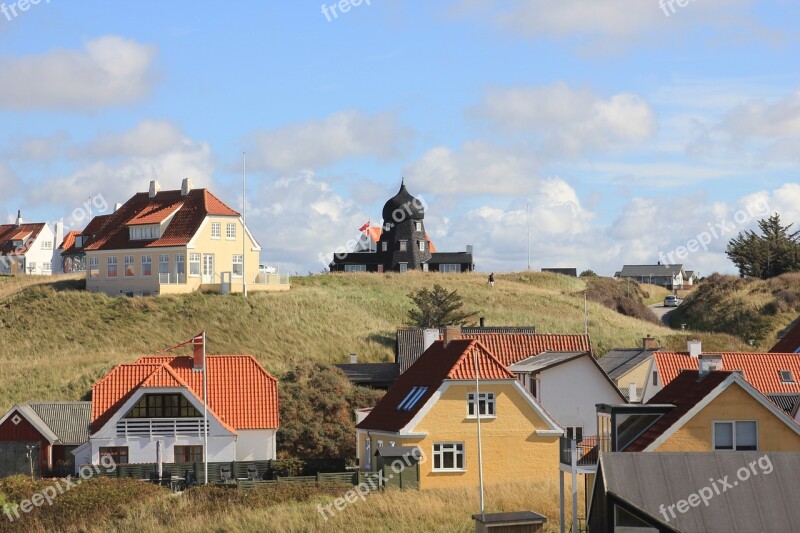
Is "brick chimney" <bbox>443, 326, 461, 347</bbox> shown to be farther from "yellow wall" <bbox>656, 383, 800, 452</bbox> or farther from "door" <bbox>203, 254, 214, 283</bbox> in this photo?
"door" <bbox>203, 254, 214, 283</bbox>

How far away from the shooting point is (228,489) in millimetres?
35875

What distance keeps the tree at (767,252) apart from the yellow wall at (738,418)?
231 feet

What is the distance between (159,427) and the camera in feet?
146

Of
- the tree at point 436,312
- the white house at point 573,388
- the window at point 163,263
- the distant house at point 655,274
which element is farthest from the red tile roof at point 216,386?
the distant house at point 655,274

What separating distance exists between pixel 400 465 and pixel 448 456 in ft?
6.44

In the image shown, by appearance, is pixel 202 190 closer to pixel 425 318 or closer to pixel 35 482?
pixel 425 318

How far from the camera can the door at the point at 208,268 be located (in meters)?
76.4

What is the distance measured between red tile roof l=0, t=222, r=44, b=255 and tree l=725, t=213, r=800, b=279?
206 ft

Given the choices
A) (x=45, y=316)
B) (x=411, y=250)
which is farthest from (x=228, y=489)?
(x=411, y=250)

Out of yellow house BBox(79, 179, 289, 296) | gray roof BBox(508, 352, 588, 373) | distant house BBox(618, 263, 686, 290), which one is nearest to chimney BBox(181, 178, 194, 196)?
yellow house BBox(79, 179, 289, 296)

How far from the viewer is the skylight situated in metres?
41.4

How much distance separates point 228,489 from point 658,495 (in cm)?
1601

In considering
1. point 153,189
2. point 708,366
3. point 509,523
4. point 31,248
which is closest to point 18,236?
point 31,248

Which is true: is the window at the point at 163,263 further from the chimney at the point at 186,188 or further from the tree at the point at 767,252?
the tree at the point at 767,252
